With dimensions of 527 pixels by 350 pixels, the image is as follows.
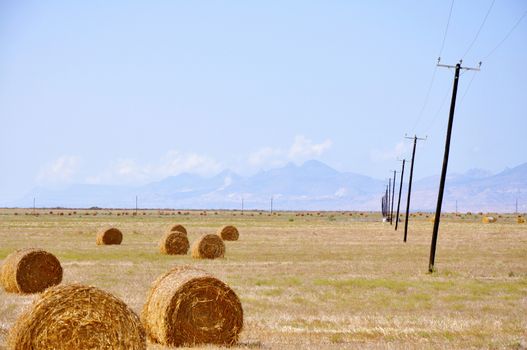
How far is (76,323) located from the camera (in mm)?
13125

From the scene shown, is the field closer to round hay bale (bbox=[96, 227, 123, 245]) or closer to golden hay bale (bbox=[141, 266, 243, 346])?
golden hay bale (bbox=[141, 266, 243, 346])

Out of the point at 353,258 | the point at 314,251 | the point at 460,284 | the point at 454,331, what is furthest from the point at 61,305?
the point at 314,251

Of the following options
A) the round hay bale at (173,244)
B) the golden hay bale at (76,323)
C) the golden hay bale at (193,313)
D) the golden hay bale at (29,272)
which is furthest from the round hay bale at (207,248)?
the golden hay bale at (76,323)

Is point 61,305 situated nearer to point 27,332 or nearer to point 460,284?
point 27,332

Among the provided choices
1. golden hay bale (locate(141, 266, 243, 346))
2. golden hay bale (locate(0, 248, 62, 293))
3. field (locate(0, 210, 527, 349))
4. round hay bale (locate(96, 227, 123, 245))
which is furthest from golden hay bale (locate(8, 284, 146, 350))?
round hay bale (locate(96, 227, 123, 245))

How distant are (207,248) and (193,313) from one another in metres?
21.0

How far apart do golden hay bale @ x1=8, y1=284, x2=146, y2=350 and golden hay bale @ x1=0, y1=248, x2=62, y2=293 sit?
459 inches

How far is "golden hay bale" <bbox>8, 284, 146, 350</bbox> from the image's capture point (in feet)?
42.3

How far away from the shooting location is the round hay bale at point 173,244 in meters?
39.6

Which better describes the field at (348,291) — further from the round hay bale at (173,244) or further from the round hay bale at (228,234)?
the round hay bale at (228,234)

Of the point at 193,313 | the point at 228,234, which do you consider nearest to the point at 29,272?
the point at 193,313

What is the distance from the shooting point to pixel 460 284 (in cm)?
2792

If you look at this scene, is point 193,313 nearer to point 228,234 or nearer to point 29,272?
point 29,272

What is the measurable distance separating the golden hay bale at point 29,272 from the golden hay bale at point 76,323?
38.3 feet
